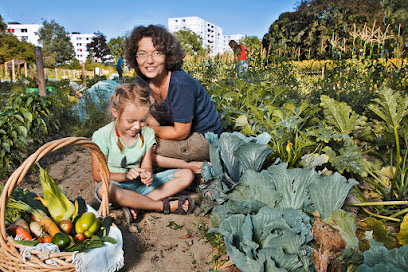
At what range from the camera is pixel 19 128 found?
9.26 ft

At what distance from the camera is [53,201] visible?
1.75 m

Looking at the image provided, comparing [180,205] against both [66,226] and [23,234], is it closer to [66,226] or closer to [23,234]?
[66,226]

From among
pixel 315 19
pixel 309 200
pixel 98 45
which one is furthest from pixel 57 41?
pixel 309 200

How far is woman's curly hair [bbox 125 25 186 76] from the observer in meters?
2.43

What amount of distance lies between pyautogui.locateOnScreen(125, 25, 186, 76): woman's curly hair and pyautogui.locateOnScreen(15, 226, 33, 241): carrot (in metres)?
1.64

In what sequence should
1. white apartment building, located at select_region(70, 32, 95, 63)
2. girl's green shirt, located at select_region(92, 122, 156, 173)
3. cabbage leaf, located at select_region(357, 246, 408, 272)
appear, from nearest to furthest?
cabbage leaf, located at select_region(357, 246, 408, 272)
girl's green shirt, located at select_region(92, 122, 156, 173)
white apartment building, located at select_region(70, 32, 95, 63)

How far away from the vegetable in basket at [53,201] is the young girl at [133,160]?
0.32m

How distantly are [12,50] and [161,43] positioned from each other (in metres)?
33.8

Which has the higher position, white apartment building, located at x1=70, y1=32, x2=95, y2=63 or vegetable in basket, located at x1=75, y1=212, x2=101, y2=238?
white apartment building, located at x1=70, y1=32, x2=95, y2=63

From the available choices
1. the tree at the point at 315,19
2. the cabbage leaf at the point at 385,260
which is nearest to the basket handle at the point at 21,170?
the cabbage leaf at the point at 385,260

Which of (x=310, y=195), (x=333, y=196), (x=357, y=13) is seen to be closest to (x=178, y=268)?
(x=310, y=195)

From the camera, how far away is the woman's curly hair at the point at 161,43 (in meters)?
2.43

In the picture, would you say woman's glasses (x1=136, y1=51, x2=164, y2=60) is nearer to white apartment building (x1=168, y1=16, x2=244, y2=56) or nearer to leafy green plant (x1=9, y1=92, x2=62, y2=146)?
leafy green plant (x1=9, y1=92, x2=62, y2=146)

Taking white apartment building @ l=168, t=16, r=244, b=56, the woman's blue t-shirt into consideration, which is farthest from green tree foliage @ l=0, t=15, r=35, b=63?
white apartment building @ l=168, t=16, r=244, b=56
